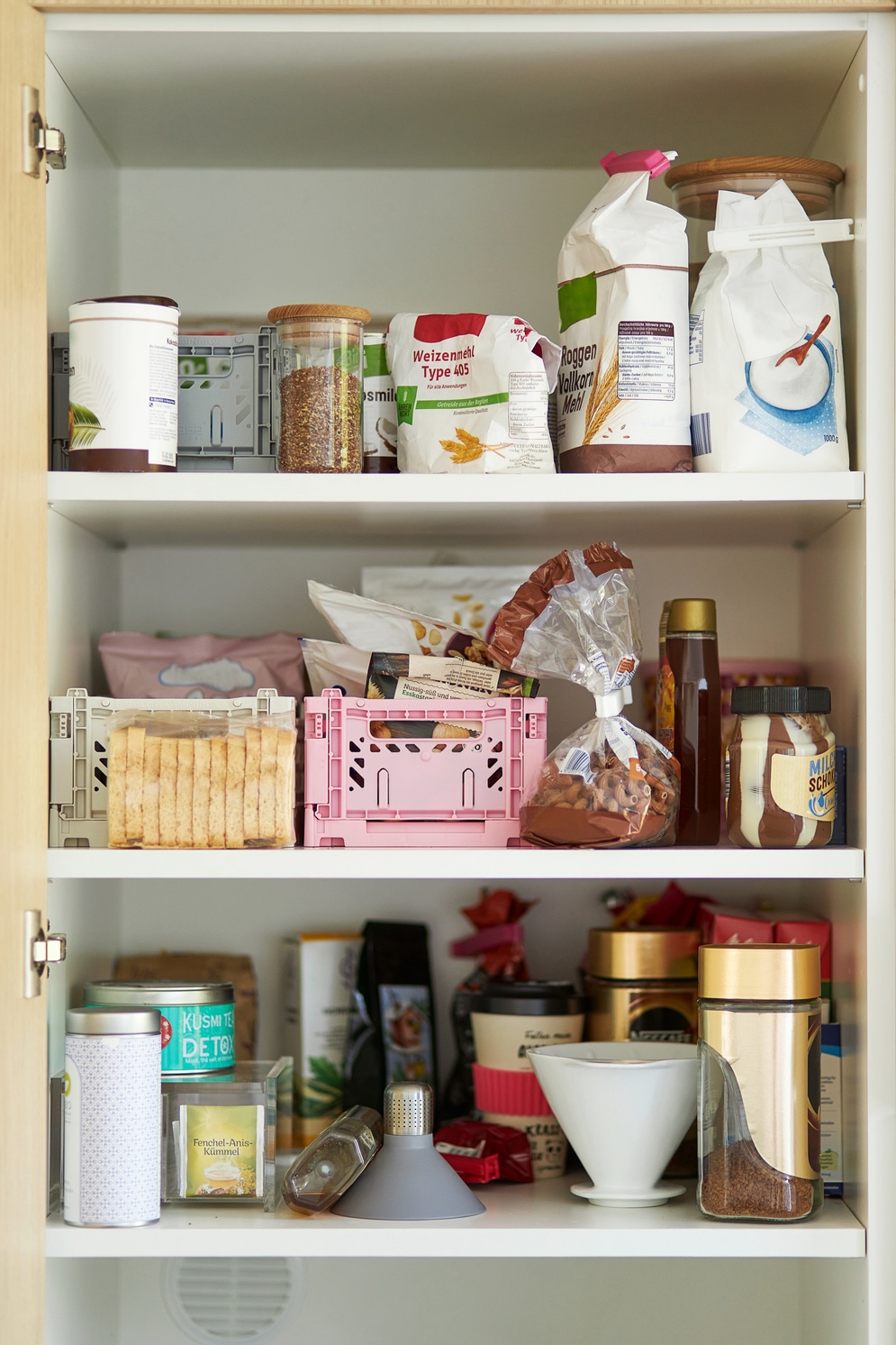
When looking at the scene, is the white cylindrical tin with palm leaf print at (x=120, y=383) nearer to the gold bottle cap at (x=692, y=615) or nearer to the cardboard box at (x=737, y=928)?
the gold bottle cap at (x=692, y=615)

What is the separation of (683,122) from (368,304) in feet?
1.30

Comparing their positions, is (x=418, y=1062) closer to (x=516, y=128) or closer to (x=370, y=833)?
(x=370, y=833)

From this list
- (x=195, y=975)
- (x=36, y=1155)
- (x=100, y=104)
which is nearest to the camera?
(x=36, y=1155)

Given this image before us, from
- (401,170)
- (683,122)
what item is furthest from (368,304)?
(683,122)

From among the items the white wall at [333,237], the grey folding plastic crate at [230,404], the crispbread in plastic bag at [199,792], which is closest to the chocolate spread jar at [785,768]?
the crispbread in plastic bag at [199,792]

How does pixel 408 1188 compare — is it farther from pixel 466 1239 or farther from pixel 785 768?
pixel 785 768

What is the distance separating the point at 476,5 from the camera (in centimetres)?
110

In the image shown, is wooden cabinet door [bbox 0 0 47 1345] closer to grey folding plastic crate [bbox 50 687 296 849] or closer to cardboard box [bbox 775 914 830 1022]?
grey folding plastic crate [bbox 50 687 296 849]

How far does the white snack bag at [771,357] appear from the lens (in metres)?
1.13

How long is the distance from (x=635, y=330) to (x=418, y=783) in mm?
444

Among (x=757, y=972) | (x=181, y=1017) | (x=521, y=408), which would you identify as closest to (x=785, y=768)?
(x=757, y=972)

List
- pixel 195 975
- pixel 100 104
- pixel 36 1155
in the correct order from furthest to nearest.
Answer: pixel 195 975, pixel 100 104, pixel 36 1155

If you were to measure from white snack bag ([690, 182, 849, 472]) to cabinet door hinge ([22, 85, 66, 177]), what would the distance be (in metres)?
0.58

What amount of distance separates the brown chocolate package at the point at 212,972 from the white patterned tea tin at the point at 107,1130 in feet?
1.03
